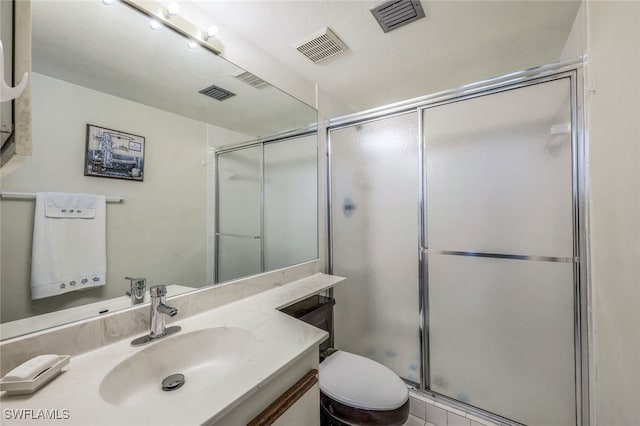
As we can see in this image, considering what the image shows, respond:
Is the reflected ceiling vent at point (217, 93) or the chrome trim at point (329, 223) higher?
the reflected ceiling vent at point (217, 93)

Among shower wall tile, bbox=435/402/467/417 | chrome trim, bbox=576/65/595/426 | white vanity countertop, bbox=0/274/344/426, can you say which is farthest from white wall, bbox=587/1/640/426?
white vanity countertop, bbox=0/274/344/426

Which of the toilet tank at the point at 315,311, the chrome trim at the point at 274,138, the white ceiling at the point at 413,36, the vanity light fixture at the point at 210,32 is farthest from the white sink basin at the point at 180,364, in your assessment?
the white ceiling at the point at 413,36

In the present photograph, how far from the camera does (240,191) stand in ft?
4.99

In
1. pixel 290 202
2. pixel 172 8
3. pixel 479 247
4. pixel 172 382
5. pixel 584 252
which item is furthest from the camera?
pixel 290 202

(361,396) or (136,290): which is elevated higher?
(136,290)

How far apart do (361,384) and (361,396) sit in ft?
0.27

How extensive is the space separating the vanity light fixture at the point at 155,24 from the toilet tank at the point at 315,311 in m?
1.46

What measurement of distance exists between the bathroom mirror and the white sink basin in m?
0.24

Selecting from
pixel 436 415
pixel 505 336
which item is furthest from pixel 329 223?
pixel 436 415

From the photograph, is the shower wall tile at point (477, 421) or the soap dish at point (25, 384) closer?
the soap dish at point (25, 384)

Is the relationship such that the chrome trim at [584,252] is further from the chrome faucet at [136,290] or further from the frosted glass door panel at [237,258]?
the chrome faucet at [136,290]

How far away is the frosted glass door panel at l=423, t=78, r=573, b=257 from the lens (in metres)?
1.24

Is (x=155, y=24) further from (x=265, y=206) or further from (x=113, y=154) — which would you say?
(x=265, y=206)

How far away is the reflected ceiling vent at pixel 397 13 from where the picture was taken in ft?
3.99
